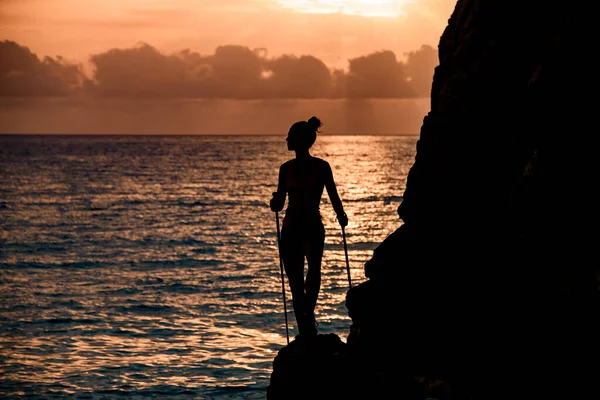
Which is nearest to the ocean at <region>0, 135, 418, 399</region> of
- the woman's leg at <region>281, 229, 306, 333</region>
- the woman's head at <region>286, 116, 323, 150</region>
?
the woman's leg at <region>281, 229, 306, 333</region>

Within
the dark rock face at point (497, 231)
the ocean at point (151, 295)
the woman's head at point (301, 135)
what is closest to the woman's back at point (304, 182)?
the woman's head at point (301, 135)

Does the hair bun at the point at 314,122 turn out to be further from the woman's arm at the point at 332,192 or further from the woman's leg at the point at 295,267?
the woman's leg at the point at 295,267

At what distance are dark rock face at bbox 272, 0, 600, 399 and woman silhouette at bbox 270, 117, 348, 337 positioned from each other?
982mm

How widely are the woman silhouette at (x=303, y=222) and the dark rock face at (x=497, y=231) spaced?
982 mm

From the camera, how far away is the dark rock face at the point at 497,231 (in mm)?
11336

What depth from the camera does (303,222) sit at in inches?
460

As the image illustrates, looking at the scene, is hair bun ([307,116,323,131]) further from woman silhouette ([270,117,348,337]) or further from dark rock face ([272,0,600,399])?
dark rock face ([272,0,600,399])

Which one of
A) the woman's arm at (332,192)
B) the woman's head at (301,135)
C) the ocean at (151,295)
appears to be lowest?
the ocean at (151,295)

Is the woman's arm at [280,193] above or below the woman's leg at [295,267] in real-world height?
above

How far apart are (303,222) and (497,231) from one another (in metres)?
3.20

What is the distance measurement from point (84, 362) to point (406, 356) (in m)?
12.5

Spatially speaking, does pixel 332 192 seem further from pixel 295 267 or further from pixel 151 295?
pixel 151 295

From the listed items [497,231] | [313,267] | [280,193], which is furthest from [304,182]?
[497,231]

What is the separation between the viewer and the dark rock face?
11.3 metres
